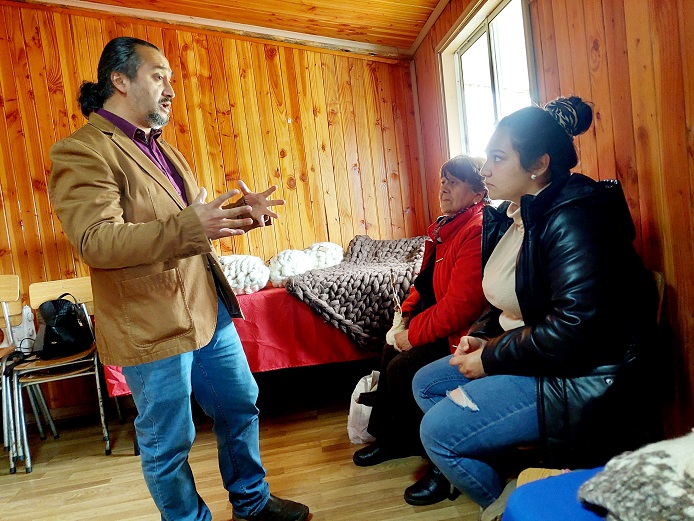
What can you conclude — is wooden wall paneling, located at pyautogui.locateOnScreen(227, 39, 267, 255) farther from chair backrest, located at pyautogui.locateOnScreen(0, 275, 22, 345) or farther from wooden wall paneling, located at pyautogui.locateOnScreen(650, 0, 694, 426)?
wooden wall paneling, located at pyautogui.locateOnScreen(650, 0, 694, 426)

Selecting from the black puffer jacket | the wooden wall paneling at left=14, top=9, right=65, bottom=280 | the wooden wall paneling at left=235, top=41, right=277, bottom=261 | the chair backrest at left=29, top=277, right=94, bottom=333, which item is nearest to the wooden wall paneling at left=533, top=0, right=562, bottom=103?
the black puffer jacket

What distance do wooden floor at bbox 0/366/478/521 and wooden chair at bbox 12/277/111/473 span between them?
149mm

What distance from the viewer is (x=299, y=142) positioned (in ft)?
11.1

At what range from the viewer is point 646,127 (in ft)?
4.27

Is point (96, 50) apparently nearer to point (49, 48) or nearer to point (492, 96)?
point (49, 48)

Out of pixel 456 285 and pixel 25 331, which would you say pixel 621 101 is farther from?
pixel 25 331

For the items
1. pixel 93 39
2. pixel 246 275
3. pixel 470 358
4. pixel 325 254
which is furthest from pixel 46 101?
pixel 470 358

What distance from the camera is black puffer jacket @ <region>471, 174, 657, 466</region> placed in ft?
3.49

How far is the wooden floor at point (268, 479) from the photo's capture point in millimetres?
1713

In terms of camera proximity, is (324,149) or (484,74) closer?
(484,74)

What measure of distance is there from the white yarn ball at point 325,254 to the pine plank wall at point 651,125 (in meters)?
1.72

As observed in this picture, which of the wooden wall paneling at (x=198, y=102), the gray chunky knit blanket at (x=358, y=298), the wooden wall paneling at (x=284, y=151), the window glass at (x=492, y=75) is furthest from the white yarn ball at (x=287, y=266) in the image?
the window glass at (x=492, y=75)

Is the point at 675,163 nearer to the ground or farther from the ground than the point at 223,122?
nearer to the ground

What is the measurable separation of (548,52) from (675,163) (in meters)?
0.76
